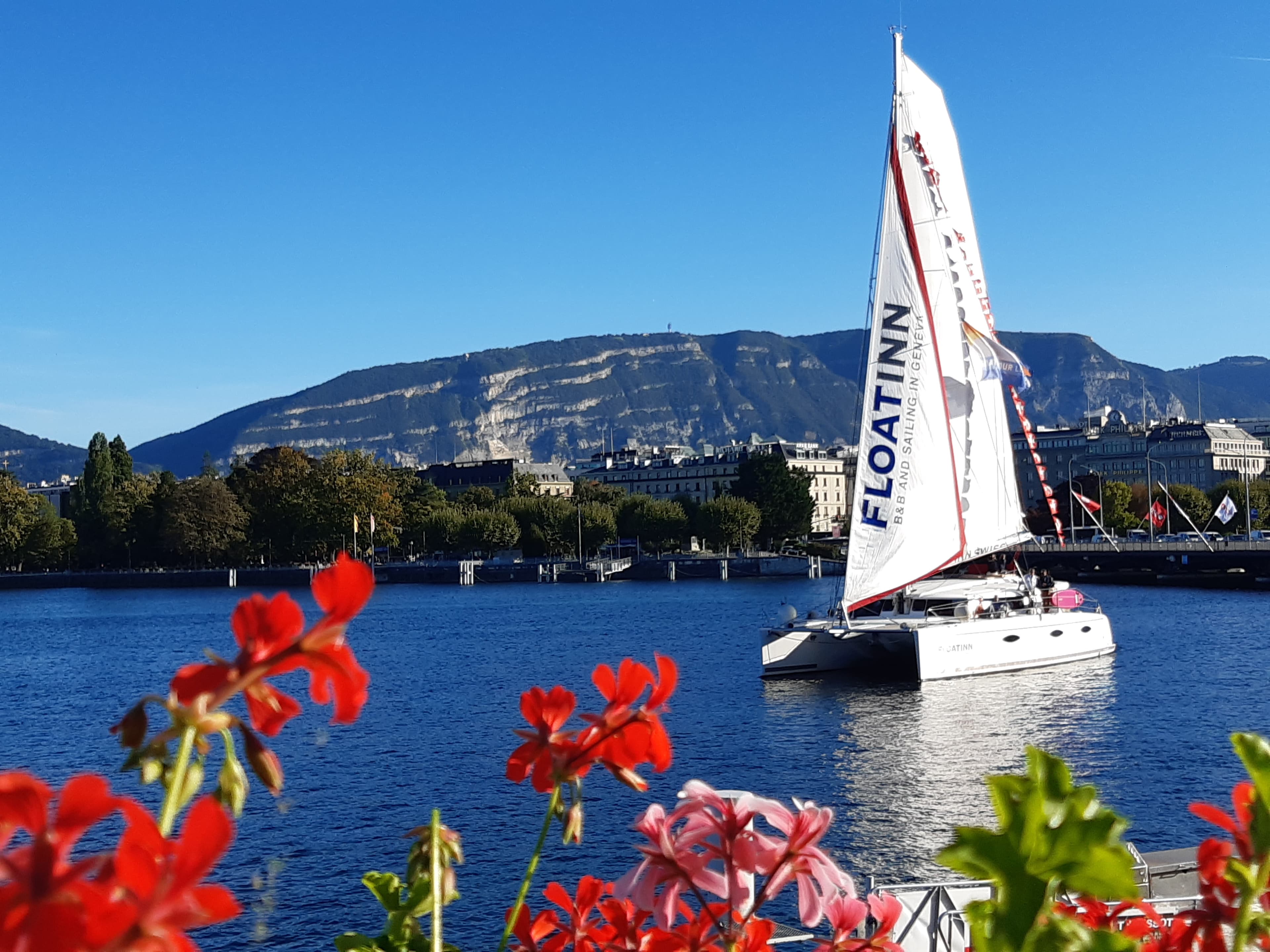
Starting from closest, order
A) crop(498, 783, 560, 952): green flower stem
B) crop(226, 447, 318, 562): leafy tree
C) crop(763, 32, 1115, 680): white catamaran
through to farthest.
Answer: crop(498, 783, 560, 952): green flower stem → crop(763, 32, 1115, 680): white catamaran → crop(226, 447, 318, 562): leafy tree

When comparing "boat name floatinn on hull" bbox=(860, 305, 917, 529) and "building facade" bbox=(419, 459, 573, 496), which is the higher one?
"building facade" bbox=(419, 459, 573, 496)

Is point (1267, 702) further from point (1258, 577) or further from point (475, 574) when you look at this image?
point (475, 574)

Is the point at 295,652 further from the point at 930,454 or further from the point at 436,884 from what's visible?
the point at 930,454

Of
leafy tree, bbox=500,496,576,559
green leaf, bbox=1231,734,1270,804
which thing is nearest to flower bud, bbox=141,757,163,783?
green leaf, bbox=1231,734,1270,804

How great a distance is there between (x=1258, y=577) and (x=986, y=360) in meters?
58.2

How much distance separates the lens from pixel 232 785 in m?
1.18

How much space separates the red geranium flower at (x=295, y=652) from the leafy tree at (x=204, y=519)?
133 m

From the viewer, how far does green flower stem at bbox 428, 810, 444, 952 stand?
1.66 meters

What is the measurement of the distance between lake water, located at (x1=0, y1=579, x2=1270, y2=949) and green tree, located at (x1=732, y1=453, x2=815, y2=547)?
76.5 m

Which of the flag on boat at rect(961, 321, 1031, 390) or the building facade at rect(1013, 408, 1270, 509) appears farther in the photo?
the building facade at rect(1013, 408, 1270, 509)

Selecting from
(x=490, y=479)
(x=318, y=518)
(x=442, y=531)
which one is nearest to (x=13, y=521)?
(x=318, y=518)

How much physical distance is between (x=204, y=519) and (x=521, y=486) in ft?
125

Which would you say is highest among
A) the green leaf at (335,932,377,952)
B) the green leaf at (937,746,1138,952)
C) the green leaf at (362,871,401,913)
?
the green leaf at (937,746,1138,952)

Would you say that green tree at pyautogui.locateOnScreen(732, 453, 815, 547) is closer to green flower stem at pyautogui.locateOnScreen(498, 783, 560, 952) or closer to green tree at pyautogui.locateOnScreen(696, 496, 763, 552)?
green tree at pyautogui.locateOnScreen(696, 496, 763, 552)
